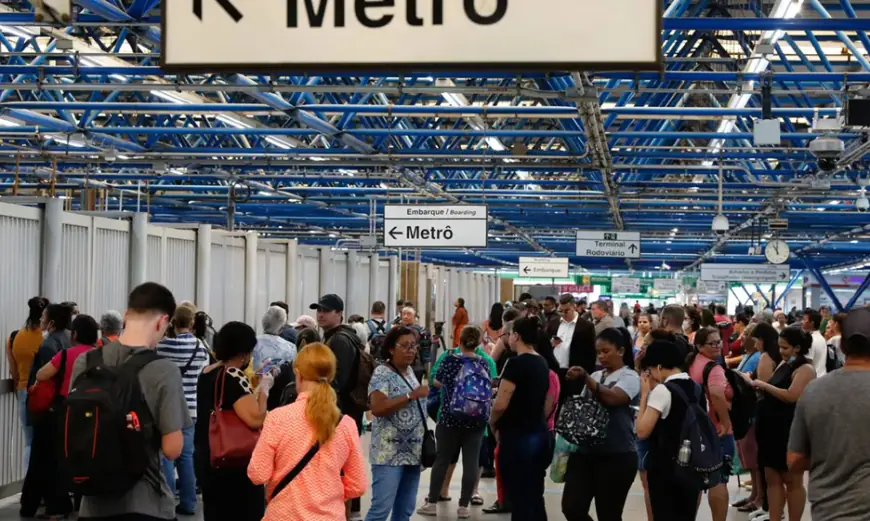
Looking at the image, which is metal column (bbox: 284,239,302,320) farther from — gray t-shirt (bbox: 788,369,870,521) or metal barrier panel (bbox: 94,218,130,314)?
gray t-shirt (bbox: 788,369,870,521)

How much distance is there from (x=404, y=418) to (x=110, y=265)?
5785mm

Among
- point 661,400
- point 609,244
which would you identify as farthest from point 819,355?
point 609,244

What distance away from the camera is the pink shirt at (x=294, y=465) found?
5.45 m

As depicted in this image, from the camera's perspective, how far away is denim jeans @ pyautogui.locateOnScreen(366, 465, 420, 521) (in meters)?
8.04

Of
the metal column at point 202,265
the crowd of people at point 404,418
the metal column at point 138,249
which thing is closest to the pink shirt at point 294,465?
the crowd of people at point 404,418

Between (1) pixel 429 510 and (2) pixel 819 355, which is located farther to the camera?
(2) pixel 819 355

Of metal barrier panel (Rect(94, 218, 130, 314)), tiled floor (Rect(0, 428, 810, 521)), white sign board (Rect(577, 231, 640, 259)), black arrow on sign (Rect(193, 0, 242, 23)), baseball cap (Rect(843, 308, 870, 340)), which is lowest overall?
tiled floor (Rect(0, 428, 810, 521))

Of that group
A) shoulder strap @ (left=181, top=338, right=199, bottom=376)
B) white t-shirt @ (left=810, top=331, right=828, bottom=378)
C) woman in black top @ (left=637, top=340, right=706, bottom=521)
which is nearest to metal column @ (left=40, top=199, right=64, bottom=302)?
shoulder strap @ (left=181, top=338, right=199, bottom=376)

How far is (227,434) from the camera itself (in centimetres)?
664

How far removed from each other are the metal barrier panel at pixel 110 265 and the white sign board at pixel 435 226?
22.0 feet

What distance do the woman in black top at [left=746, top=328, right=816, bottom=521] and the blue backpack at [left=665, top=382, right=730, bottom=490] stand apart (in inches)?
98.0

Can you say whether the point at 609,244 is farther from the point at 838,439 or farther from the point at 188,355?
the point at 838,439

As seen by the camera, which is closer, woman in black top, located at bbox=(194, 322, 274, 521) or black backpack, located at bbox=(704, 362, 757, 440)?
woman in black top, located at bbox=(194, 322, 274, 521)

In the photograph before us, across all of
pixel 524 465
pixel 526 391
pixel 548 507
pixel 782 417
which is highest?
pixel 526 391
